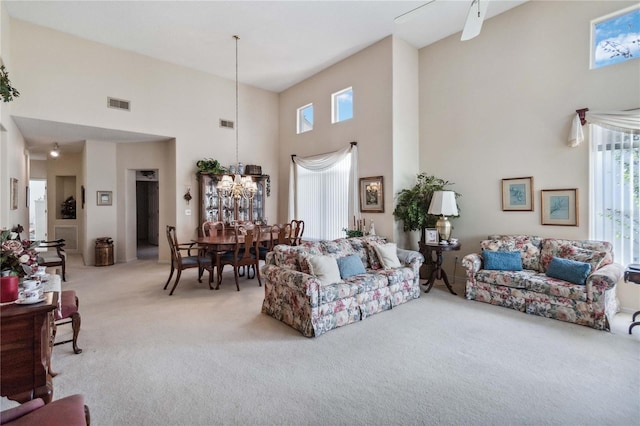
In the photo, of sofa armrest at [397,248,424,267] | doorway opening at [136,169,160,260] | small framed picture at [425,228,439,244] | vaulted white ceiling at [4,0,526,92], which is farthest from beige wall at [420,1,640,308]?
doorway opening at [136,169,160,260]

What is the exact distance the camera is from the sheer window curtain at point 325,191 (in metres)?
6.32

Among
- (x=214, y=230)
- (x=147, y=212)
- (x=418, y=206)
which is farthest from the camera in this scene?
(x=147, y=212)

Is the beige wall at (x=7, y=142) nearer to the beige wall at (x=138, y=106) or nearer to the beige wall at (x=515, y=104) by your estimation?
the beige wall at (x=138, y=106)

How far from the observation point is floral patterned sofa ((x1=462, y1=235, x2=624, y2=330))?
3426 millimetres

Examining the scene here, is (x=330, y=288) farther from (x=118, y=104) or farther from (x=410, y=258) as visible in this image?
(x=118, y=104)

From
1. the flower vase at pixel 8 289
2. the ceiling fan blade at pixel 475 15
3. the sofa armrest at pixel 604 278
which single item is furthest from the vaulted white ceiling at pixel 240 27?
the flower vase at pixel 8 289

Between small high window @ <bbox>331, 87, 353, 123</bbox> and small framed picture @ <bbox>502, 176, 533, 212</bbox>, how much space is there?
3.16 m

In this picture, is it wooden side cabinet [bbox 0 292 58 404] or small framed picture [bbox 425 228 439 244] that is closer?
wooden side cabinet [bbox 0 292 58 404]

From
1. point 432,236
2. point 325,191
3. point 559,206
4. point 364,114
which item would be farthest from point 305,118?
point 559,206

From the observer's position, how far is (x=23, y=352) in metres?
1.71

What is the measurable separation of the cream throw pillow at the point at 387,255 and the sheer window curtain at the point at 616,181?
2.57m

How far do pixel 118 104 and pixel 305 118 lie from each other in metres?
3.92

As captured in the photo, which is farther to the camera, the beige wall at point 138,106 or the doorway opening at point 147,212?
the doorway opening at point 147,212

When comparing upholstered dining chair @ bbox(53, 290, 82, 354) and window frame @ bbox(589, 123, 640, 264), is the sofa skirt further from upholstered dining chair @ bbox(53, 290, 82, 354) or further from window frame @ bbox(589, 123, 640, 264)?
upholstered dining chair @ bbox(53, 290, 82, 354)
